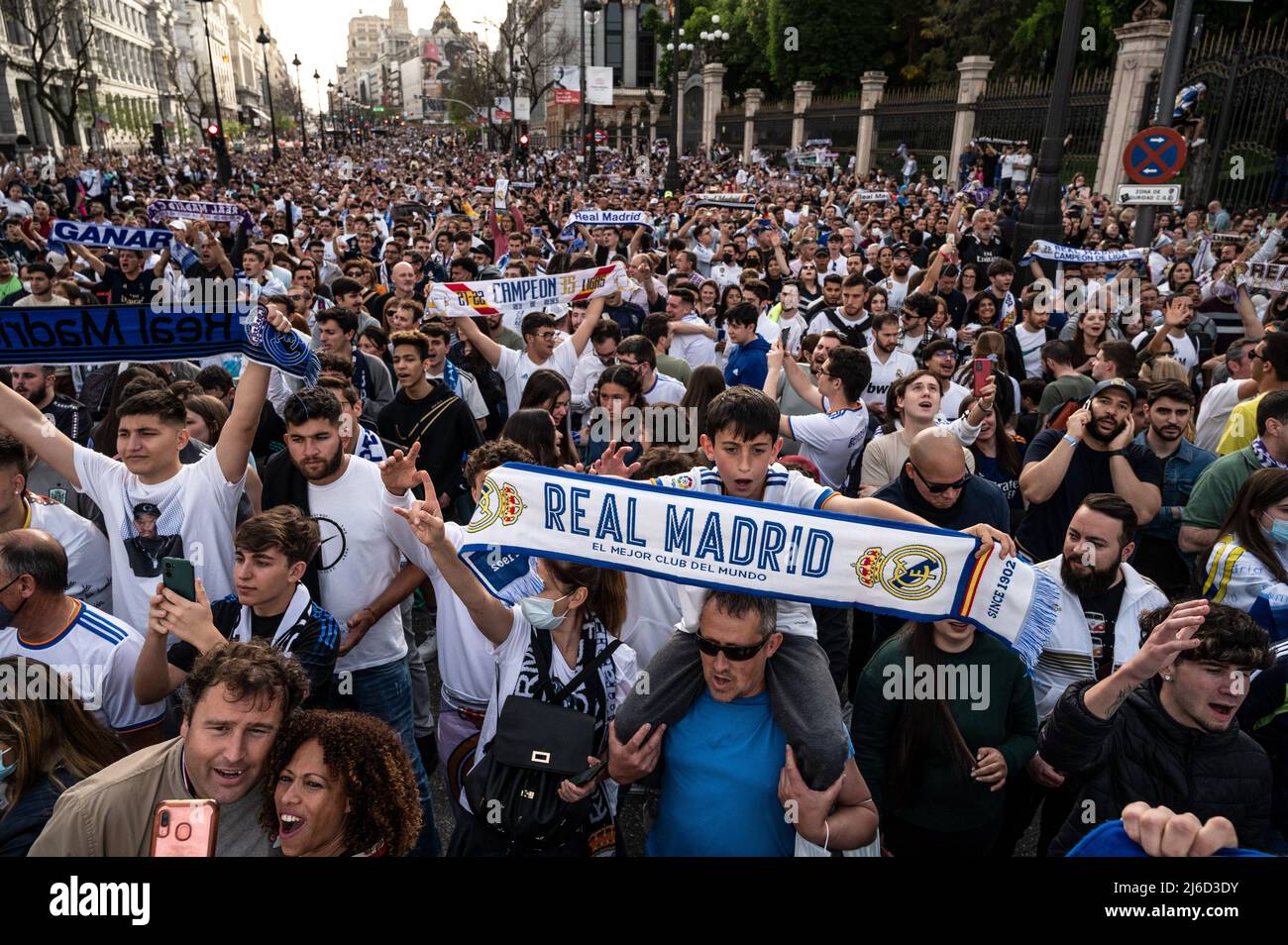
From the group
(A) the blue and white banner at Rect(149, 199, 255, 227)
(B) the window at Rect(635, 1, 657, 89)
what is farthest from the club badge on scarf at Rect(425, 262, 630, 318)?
(B) the window at Rect(635, 1, 657, 89)

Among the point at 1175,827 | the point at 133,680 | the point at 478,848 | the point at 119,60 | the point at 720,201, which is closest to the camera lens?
the point at 1175,827

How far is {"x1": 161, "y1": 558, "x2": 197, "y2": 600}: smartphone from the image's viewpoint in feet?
8.91

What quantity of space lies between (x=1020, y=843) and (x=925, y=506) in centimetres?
162

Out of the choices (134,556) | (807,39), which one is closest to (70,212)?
(134,556)

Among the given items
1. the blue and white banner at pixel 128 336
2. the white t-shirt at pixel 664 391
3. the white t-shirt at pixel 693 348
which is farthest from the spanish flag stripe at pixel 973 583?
the white t-shirt at pixel 693 348

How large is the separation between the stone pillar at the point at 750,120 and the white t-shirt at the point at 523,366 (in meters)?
40.3

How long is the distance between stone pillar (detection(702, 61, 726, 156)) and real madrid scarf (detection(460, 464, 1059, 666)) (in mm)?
51778

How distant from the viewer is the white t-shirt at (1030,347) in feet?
24.9

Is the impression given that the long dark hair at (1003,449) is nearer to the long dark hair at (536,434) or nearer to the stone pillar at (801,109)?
the long dark hair at (536,434)

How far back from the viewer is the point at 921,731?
112 inches

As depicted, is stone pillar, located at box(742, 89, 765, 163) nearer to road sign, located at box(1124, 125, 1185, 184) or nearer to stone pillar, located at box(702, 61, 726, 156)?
stone pillar, located at box(702, 61, 726, 156)
